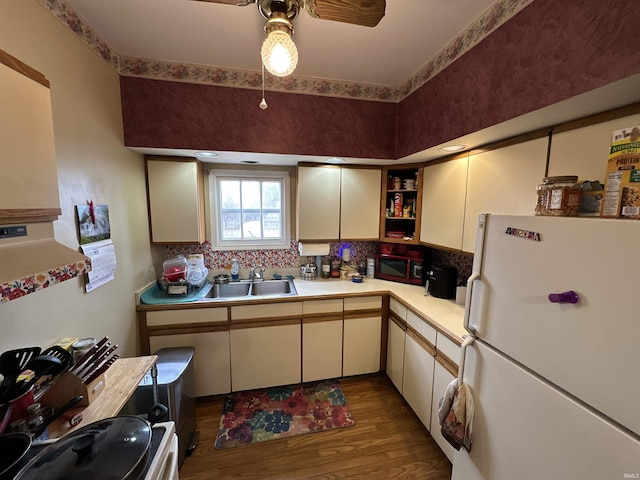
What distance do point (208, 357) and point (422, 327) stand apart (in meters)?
1.72

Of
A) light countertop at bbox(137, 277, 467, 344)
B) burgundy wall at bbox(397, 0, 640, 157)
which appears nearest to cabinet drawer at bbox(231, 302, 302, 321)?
light countertop at bbox(137, 277, 467, 344)

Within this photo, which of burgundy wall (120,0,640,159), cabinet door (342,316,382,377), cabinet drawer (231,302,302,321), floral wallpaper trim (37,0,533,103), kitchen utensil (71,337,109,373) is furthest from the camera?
cabinet door (342,316,382,377)

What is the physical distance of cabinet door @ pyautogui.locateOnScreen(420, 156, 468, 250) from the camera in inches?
72.8

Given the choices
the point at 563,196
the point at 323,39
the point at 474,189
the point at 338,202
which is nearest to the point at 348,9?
the point at 323,39

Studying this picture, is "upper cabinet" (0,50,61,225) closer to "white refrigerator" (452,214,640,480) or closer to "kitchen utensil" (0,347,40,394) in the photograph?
"kitchen utensil" (0,347,40,394)

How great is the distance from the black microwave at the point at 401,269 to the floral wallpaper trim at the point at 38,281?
2295mm

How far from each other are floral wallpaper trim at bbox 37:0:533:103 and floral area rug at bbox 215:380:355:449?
2540 mm

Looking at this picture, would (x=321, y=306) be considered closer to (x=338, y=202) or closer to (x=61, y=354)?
(x=338, y=202)

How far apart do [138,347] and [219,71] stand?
7.13 feet

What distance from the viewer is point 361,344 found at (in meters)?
2.37

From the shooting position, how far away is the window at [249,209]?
253 cm

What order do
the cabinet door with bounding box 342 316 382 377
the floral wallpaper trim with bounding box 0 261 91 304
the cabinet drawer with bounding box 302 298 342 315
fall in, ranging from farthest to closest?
the cabinet door with bounding box 342 316 382 377 < the cabinet drawer with bounding box 302 298 342 315 < the floral wallpaper trim with bounding box 0 261 91 304

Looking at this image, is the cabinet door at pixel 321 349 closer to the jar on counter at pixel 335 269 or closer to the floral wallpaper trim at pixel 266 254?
the jar on counter at pixel 335 269

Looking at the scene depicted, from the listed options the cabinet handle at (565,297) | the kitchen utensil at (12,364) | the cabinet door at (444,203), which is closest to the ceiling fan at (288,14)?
the cabinet handle at (565,297)
